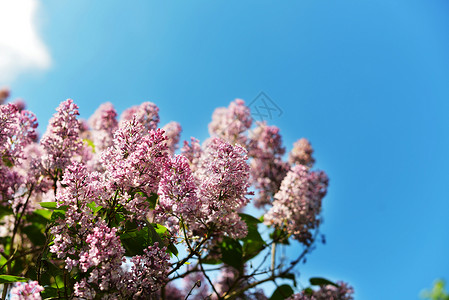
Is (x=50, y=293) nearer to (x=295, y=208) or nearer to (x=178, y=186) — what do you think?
(x=178, y=186)

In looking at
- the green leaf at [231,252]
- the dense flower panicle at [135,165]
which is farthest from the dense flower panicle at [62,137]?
the green leaf at [231,252]

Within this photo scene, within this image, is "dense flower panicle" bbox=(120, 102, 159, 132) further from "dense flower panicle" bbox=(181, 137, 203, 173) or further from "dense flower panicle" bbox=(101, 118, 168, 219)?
"dense flower panicle" bbox=(101, 118, 168, 219)

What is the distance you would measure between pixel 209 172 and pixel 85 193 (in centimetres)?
87

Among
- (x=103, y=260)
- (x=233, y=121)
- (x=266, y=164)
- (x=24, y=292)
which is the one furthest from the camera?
(x=266, y=164)

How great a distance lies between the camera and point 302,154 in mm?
5969

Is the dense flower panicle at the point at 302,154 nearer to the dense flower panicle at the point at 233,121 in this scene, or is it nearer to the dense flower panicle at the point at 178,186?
the dense flower panicle at the point at 233,121

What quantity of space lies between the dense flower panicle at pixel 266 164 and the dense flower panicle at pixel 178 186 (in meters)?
3.08

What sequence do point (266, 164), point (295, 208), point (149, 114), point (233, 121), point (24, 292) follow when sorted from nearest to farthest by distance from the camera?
point (24, 292), point (149, 114), point (295, 208), point (233, 121), point (266, 164)

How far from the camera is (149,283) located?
1989mm

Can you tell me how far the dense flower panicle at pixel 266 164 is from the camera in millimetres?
5547

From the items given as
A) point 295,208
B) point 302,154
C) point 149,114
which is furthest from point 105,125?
point 302,154

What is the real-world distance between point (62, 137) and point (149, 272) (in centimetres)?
162

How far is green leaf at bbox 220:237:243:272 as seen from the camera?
3.61m

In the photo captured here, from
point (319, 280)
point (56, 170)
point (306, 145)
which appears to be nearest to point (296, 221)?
point (319, 280)
